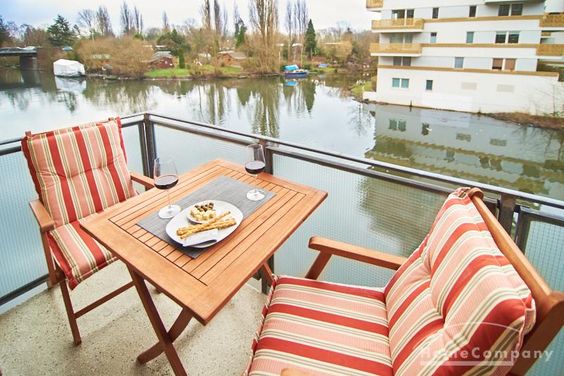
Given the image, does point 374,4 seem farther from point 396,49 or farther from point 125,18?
point 125,18

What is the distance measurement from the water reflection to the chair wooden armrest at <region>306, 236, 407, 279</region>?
42.8ft

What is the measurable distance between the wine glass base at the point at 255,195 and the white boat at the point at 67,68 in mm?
21536

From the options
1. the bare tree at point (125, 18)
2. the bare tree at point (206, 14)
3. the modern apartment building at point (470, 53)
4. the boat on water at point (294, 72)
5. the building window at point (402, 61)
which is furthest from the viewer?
the boat on water at point (294, 72)

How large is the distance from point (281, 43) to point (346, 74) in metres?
6.61

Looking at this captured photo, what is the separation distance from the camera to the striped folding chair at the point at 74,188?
157cm

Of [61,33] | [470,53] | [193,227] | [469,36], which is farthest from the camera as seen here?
[469,36]

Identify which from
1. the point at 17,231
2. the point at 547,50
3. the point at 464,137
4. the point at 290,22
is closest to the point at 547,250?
the point at 17,231

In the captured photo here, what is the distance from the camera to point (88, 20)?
2039cm

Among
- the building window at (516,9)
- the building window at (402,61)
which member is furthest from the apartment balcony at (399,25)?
the building window at (516,9)

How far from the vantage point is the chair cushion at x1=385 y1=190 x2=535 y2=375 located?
0.65 meters

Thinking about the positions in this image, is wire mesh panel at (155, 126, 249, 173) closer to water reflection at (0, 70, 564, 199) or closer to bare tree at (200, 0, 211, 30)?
water reflection at (0, 70, 564, 199)

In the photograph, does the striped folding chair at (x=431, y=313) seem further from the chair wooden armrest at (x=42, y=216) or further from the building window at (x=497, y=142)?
the building window at (x=497, y=142)

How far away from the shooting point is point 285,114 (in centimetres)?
2194

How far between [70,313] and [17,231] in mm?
679
